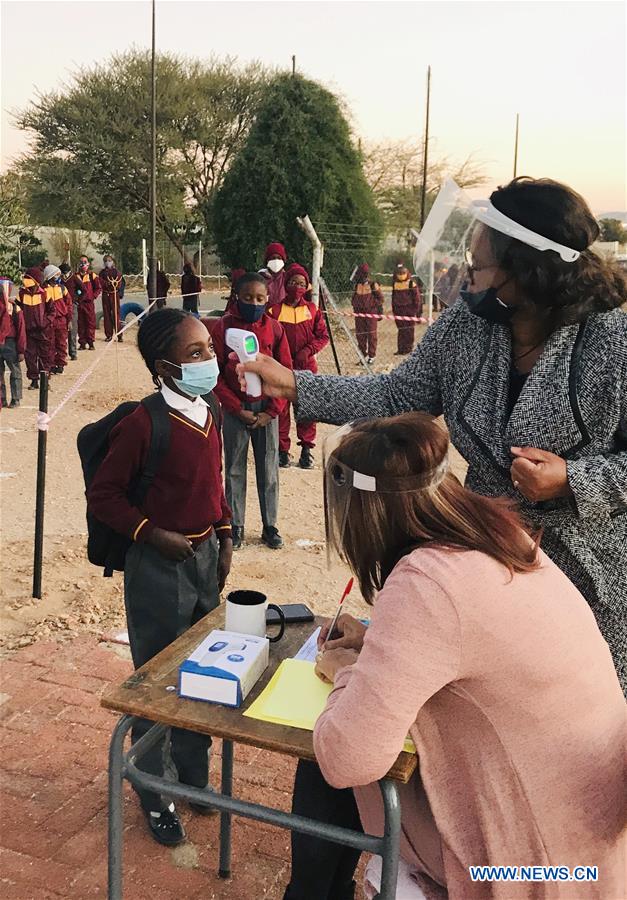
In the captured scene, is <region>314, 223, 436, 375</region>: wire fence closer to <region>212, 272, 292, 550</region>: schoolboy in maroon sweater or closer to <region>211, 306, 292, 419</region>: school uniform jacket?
<region>211, 306, 292, 419</region>: school uniform jacket

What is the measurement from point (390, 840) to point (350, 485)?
693mm

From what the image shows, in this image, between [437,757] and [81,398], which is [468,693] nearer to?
[437,757]

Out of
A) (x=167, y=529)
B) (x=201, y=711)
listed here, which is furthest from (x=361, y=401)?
(x=201, y=711)

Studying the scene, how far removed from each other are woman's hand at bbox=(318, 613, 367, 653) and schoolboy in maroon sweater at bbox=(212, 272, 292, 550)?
11.4 feet

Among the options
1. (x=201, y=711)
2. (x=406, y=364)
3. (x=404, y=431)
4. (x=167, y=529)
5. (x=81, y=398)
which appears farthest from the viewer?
(x=81, y=398)

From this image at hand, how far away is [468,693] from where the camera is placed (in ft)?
4.85

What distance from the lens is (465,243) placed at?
86.2 inches

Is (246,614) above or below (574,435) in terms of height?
below

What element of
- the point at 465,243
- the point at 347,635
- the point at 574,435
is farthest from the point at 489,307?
the point at 347,635

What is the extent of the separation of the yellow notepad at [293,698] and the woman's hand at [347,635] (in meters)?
0.08

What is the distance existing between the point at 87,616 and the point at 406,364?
8.61ft

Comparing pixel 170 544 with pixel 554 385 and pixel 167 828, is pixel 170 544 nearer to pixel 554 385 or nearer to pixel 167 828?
pixel 167 828

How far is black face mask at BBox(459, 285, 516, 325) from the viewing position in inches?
83.6

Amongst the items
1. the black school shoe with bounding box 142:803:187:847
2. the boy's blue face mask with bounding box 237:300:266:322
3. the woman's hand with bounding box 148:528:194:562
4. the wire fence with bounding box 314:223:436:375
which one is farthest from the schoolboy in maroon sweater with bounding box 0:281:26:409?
the black school shoe with bounding box 142:803:187:847
